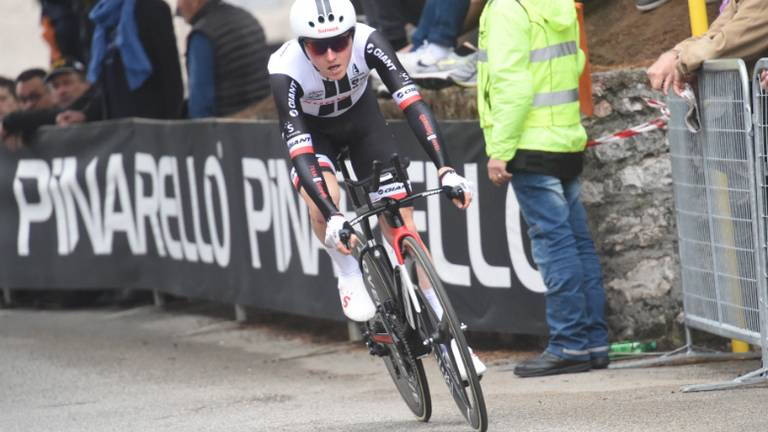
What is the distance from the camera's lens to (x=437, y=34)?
999 cm

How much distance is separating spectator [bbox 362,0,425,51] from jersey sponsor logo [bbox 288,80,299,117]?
150 inches

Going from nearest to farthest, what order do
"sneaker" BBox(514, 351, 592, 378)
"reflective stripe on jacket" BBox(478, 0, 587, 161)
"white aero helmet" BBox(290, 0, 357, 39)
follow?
"white aero helmet" BBox(290, 0, 357, 39), "reflective stripe on jacket" BBox(478, 0, 587, 161), "sneaker" BBox(514, 351, 592, 378)

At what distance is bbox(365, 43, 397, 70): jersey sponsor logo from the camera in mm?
7055

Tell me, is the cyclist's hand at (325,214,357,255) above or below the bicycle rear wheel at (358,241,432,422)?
above

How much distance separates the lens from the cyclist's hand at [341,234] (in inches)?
255

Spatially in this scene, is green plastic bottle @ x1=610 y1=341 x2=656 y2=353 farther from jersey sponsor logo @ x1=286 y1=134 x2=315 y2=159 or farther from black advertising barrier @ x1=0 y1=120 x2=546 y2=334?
jersey sponsor logo @ x1=286 y1=134 x2=315 y2=159

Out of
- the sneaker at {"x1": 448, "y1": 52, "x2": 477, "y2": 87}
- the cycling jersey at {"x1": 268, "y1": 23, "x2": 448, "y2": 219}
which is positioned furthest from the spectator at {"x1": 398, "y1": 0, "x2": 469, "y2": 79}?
the cycling jersey at {"x1": 268, "y1": 23, "x2": 448, "y2": 219}

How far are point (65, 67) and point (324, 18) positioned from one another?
337 inches

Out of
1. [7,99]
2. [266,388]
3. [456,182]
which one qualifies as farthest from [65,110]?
[456,182]

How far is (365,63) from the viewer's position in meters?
7.24

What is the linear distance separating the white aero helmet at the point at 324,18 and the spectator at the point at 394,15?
13.3 feet

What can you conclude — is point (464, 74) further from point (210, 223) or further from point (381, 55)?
point (210, 223)

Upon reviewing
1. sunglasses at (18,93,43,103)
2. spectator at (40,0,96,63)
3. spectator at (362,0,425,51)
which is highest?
spectator at (40,0,96,63)

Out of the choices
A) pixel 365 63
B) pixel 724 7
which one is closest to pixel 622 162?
Result: pixel 724 7
